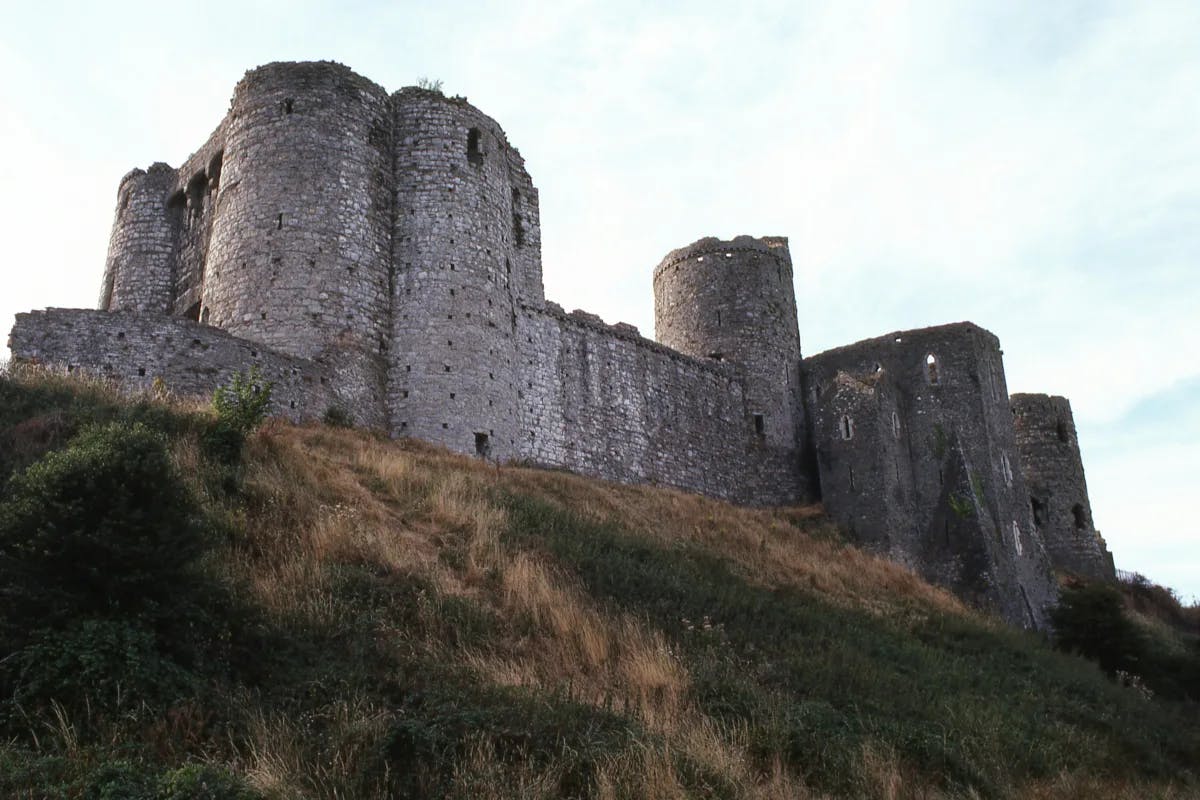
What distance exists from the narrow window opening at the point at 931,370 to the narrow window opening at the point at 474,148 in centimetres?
1402

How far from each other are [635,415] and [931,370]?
8.75 meters

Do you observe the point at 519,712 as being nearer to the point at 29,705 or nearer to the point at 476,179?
the point at 29,705

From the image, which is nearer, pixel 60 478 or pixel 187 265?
pixel 60 478

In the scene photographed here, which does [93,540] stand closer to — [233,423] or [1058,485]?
[233,423]

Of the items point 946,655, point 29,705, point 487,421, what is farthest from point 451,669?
point 487,421

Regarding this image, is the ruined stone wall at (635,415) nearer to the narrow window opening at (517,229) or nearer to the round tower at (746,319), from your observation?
the round tower at (746,319)

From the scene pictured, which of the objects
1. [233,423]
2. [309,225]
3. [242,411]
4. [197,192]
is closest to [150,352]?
[309,225]

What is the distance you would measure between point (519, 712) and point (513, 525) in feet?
19.4

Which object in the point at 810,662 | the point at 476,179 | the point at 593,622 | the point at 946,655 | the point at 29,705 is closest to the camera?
the point at 29,705

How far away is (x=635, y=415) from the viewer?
27562 millimetres

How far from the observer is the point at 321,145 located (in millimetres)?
21641

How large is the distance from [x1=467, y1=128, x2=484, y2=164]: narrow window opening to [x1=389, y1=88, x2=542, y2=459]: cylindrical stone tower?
0.02 m

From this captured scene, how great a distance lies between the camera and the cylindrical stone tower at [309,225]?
2033 centimetres

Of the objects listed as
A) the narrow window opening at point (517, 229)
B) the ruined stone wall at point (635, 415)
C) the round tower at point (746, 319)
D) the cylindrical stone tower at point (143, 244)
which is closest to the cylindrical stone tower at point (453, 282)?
the narrow window opening at point (517, 229)
